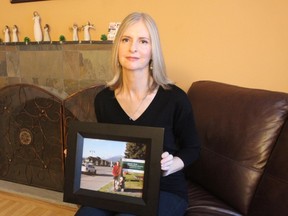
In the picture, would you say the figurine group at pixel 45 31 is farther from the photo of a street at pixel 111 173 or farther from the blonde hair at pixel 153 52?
the photo of a street at pixel 111 173

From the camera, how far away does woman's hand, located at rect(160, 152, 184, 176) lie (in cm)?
91

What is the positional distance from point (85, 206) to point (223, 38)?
1.15 metres

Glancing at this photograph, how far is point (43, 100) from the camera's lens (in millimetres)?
1828

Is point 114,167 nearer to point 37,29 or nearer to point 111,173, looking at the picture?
point 111,173

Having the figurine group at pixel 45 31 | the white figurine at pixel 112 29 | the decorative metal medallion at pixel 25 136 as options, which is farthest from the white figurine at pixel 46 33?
the decorative metal medallion at pixel 25 136

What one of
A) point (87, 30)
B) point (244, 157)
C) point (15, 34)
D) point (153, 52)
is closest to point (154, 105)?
point (153, 52)

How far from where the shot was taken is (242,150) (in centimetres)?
110

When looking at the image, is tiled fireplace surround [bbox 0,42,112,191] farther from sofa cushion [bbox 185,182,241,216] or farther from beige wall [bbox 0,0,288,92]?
sofa cushion [bbox 185,182,241,216]

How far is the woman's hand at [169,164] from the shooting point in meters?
0.91

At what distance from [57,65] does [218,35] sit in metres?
1.07

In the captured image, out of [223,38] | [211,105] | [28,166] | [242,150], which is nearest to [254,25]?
[223,38]

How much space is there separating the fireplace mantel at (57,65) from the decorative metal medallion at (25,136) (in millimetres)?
355

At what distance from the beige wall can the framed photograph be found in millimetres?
845

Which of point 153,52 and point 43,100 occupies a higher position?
point 153,52
